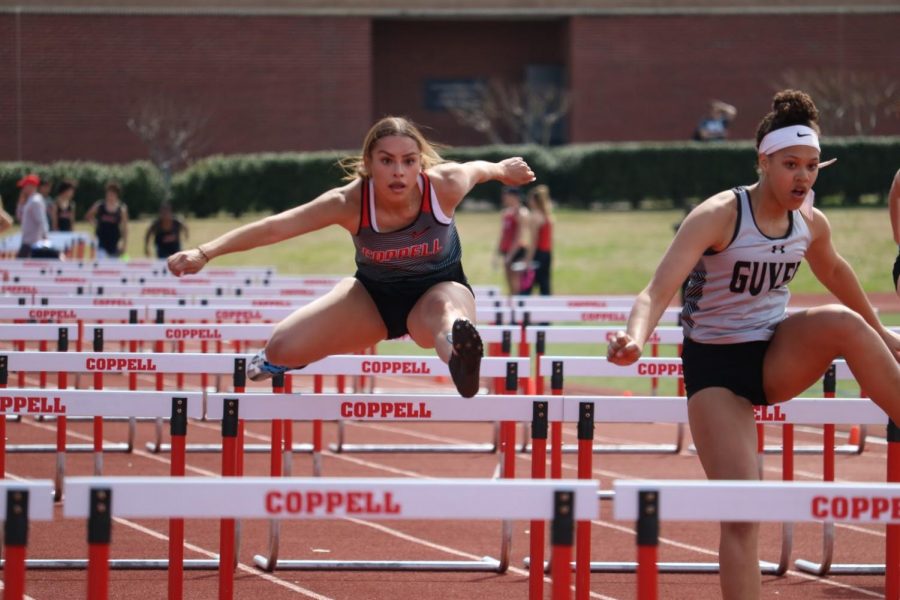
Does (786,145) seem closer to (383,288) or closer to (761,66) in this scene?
(383,288)

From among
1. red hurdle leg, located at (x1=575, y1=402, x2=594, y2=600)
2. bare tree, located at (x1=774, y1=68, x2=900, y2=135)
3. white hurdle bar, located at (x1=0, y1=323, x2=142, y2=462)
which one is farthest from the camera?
bare tree, located at (x1=774, y1=68, x2=900, y2=135)

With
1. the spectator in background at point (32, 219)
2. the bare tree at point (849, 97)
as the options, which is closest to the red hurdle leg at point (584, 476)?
the spectator in background at point (32, 219)

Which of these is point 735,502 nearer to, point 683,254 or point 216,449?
point 683,254

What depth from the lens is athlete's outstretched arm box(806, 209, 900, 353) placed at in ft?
17.6

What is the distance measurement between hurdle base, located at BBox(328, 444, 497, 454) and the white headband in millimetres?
6534

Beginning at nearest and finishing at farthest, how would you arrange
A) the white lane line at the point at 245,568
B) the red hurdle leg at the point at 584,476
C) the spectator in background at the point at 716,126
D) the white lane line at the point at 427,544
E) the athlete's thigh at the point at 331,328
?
the red hurdle leg at the point at 584,476 → the athlete's thigh at the point at 331,328 → the white lane line at the point at 245,568 → the white lane line at the point at 427,544 → the spectator in background at the point at 716,126

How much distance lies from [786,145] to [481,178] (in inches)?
77.2

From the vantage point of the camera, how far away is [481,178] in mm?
6730

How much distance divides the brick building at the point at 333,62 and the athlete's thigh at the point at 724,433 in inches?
1394

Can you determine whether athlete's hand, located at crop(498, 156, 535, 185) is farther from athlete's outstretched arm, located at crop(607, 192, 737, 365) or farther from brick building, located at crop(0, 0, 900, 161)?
brick building, located at crop(0, 0, 900, 161)

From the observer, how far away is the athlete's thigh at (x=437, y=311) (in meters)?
6.18

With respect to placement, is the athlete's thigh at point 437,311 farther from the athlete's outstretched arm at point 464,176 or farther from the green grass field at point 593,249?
the green grass field at point 593,249

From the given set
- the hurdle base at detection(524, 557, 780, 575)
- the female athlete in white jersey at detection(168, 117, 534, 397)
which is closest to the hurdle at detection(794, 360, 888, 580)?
the hurdle base at detection(524, 557, 780, 575)

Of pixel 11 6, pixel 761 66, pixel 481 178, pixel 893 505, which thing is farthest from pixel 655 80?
pixel 893 505
